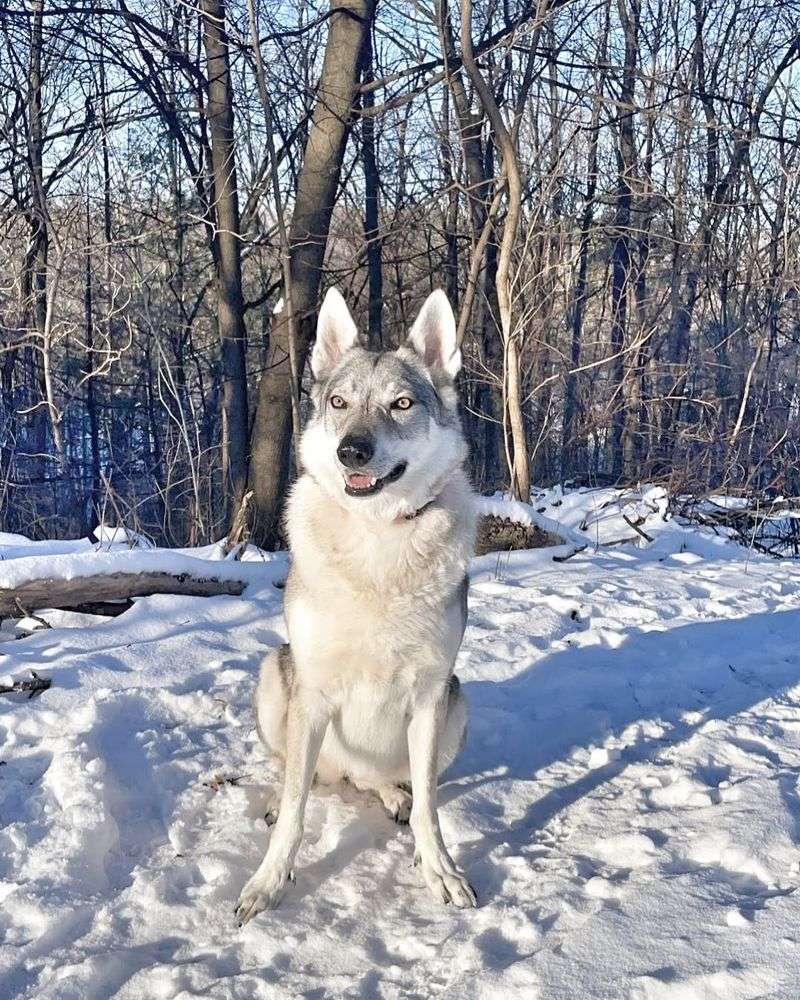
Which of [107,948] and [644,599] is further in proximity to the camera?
[644,599]

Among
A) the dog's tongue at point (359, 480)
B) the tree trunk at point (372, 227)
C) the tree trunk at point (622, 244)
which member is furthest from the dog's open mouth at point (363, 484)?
the tree trunk at point (372, 227)

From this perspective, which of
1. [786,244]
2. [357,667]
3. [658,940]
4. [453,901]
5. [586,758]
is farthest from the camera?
[786,244]

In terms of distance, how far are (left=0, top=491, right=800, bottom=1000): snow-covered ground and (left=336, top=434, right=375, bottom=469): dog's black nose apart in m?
1.33

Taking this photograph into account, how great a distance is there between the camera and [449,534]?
10.1 feet

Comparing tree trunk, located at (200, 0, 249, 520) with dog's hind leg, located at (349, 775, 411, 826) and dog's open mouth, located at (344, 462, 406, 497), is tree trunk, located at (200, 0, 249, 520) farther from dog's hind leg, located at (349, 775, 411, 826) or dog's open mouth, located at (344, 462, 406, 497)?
dog's open mouth, located at (344, 462, 406, 497)

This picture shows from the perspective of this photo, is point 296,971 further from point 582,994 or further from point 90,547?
point 90,547

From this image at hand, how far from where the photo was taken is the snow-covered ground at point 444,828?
6.65 feet

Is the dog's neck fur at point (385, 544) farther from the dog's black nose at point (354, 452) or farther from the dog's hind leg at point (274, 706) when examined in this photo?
the dog's hind leg at point (274, 706)

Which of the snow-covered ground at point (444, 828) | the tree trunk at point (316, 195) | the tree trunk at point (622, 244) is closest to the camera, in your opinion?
the snow-covered ground at point (444, 828)

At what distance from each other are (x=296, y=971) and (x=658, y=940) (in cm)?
94

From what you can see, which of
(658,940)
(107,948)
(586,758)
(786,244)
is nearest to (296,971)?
(107,948)

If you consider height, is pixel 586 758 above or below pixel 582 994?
below

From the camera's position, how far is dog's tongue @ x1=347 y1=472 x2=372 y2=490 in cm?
293

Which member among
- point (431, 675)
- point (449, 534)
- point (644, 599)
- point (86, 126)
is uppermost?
point (86, 126)
